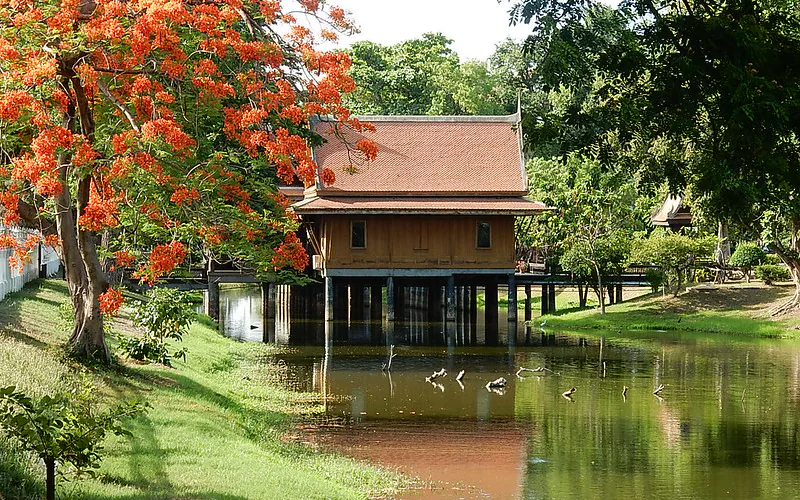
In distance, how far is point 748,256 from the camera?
41656mm

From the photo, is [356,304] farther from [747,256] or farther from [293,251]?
[293,251]

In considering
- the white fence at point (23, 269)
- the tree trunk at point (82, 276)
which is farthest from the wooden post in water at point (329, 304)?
the tree trunk at point (82, 276)

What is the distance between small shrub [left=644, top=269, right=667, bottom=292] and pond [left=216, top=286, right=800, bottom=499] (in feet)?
→ 32.6

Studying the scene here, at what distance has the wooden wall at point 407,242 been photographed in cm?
3938

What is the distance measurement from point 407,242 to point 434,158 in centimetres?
389

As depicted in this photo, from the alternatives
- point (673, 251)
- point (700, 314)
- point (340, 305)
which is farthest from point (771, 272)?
point (340, 305)

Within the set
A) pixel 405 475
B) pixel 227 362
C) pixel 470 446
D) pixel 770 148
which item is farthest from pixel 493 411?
pixel 770 148

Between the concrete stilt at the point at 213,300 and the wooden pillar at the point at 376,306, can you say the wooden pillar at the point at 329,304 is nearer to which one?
the wooden pillar at the point at 376,306

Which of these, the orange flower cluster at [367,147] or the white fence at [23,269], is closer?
the orange flower cluster at [367,147]

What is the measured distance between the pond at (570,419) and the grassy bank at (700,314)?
4237mm

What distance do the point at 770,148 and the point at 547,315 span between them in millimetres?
33836

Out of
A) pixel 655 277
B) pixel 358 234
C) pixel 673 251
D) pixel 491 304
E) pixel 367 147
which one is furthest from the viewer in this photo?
pixel 491 304

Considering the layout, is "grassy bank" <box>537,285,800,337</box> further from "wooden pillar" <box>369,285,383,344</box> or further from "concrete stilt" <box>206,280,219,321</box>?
"concrete stilt" <box>206,280,219,321</box>

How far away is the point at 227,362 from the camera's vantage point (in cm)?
2586
